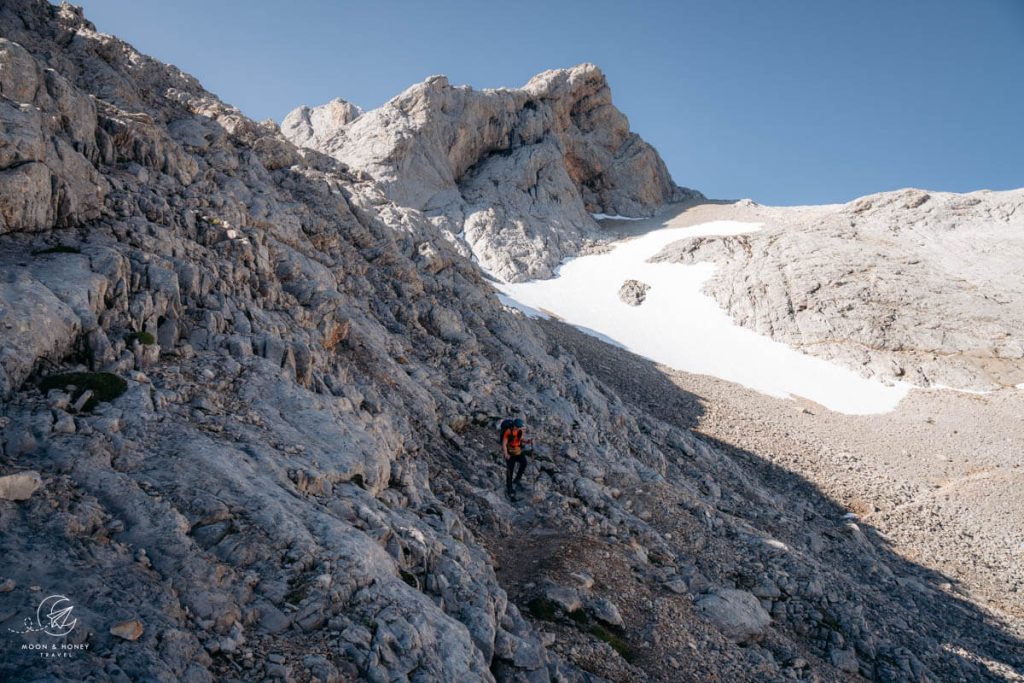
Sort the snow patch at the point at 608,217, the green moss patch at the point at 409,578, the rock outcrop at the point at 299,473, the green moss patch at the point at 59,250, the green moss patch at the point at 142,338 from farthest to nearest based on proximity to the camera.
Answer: the snow patch at the point at 608,217
the green moss patch at the point at 59,250
the green moss patch at the point at 142,338
the green moss patch at the point at 409,578
the rock outcrop at the point at 299,473

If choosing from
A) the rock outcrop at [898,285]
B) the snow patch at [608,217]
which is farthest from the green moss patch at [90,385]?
the snow patch at [608,217]

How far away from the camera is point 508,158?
86.6m

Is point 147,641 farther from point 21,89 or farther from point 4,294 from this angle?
point 21,89

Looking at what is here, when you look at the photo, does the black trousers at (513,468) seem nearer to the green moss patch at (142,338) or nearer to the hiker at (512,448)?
the hiker at (512,448)

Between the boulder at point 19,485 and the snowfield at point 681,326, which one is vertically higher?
the snowfield at point 681,326

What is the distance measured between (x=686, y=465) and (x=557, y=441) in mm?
8284

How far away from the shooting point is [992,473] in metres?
34.0

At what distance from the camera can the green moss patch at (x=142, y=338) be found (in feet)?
35.0

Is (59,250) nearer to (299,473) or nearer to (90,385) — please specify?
(90,385)

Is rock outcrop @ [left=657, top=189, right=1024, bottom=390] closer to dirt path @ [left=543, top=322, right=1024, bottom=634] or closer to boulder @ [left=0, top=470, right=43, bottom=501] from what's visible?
dirt path @ [left=543, top=322, right=1024, bottom=634]

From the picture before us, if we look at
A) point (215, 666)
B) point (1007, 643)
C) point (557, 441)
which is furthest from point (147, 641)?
point (1007, 643)

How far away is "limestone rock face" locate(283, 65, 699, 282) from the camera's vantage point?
73.8m

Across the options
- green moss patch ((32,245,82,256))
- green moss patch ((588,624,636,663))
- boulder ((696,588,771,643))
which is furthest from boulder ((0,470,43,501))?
boulder ((696,588,771,643))

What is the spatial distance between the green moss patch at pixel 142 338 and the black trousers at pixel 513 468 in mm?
8978
